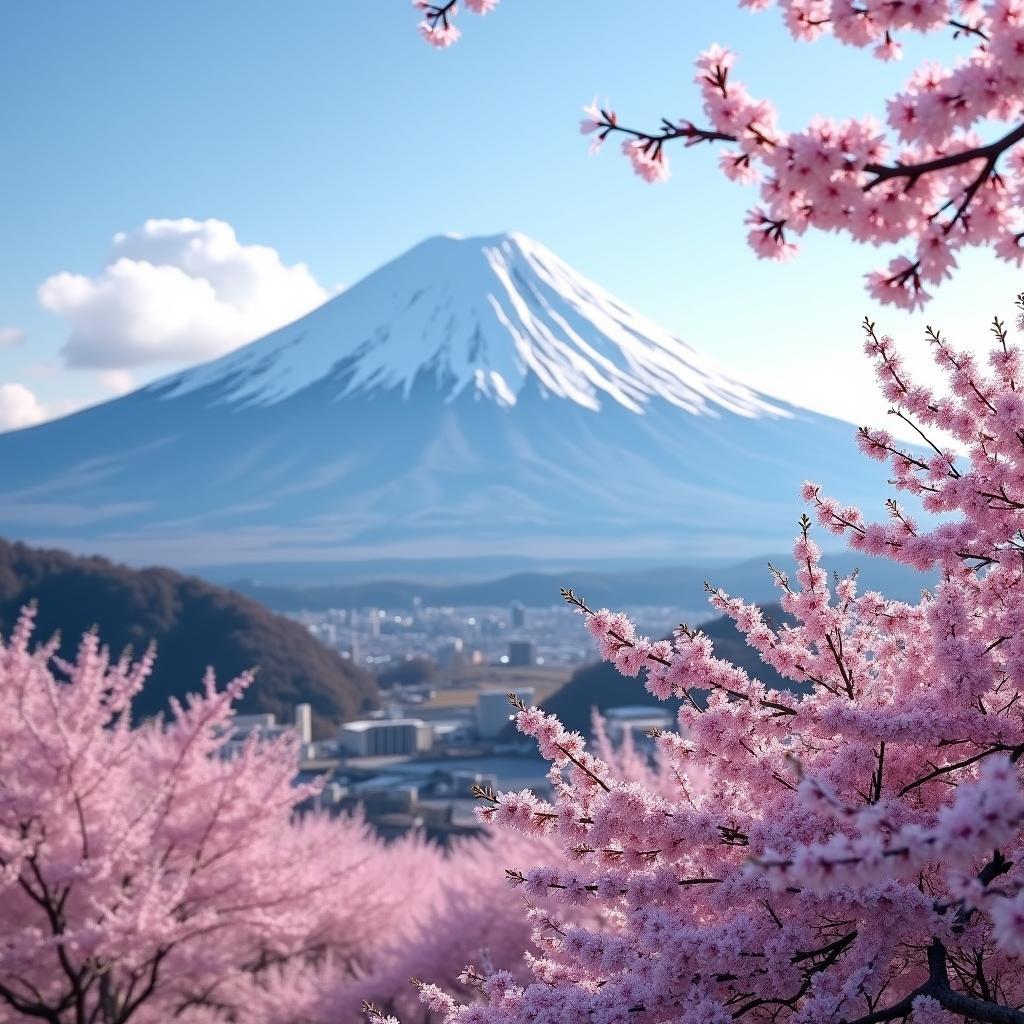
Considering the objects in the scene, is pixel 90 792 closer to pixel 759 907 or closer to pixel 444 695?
pixel 759 907

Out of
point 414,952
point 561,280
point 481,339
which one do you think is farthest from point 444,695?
point 561,280

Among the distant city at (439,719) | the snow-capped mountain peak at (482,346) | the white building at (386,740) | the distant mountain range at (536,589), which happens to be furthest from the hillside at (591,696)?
the snow-capped mountain peak at (482,346)

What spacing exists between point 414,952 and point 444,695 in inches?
1848

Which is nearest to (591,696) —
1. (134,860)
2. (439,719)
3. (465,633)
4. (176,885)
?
(439,719)

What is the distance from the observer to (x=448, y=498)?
111875mm

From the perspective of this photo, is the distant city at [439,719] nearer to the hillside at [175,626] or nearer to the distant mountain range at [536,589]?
the hillside at [175,626]

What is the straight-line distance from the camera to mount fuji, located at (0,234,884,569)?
109 m

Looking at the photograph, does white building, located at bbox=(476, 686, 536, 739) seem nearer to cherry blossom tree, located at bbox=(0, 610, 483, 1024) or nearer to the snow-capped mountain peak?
cherry blossom tree, located at bbox=(0, 610, 483, 1024)

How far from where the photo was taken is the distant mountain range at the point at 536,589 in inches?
3666

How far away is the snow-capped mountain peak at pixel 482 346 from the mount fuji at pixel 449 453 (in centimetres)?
21

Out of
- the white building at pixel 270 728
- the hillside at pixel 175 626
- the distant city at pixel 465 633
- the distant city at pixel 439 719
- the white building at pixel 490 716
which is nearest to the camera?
the distant city at pixel 439 719

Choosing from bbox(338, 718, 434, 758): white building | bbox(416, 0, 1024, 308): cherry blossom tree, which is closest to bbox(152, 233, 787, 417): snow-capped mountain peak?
bbox(338, 718, 434, 758): white building

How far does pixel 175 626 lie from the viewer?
43.1 m

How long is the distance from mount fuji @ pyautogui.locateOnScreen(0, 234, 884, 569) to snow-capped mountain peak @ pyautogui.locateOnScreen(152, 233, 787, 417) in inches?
8.3
